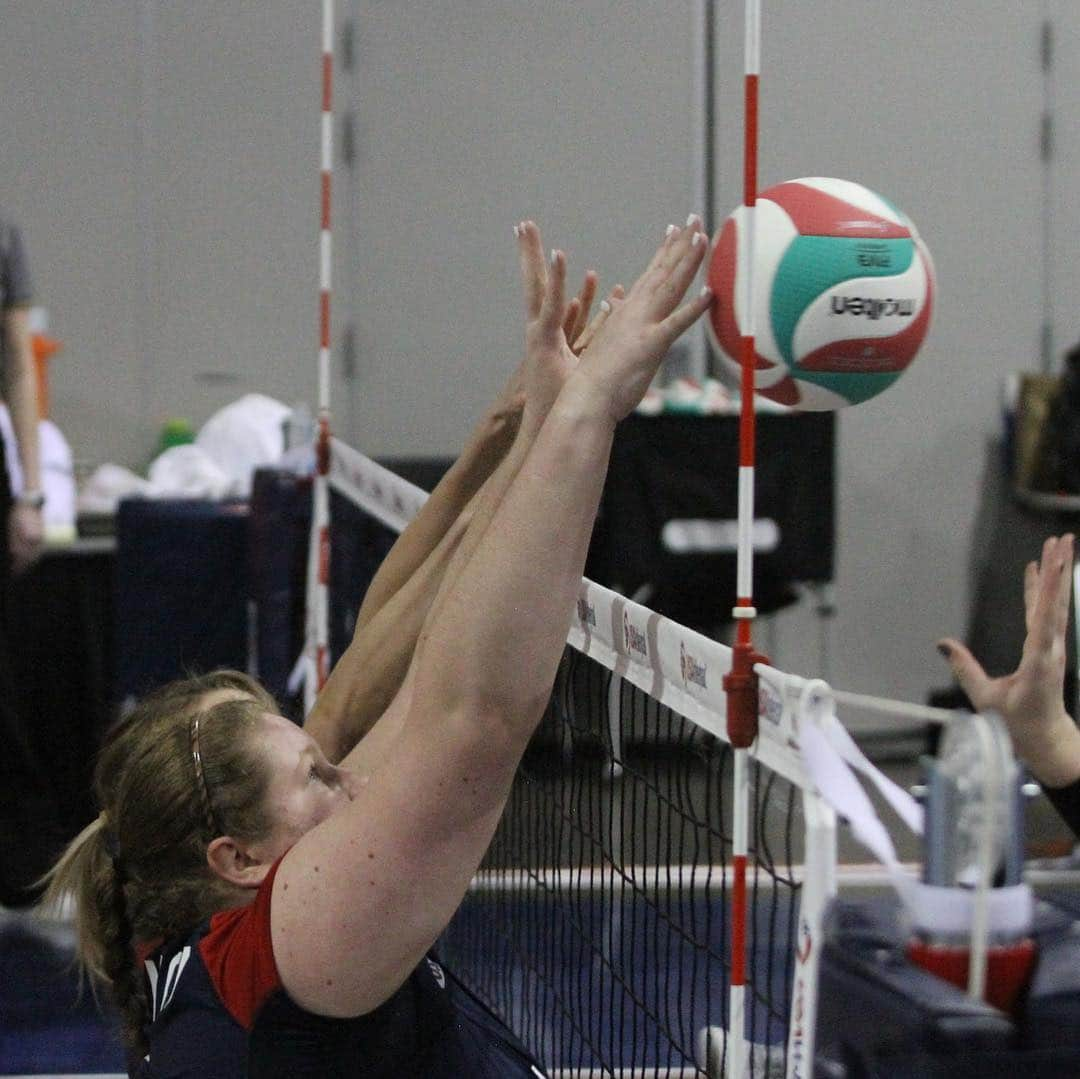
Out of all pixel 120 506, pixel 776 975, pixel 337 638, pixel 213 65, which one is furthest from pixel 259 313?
pixel 776 975

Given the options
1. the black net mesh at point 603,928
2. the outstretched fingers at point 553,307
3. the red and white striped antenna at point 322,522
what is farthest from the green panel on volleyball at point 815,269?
the red and white striped antenna at point 322,522

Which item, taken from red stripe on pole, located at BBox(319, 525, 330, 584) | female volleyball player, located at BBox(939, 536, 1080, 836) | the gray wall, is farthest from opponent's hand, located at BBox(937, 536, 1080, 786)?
the gray wall

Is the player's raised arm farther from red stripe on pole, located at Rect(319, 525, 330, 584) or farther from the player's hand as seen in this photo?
red stripe on pole, located at Rect(319, 525, 330, 584)

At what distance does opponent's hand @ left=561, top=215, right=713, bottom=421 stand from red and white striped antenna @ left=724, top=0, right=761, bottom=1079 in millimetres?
56

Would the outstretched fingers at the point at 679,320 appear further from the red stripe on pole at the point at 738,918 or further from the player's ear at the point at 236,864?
the player's ear at the point at 236,864

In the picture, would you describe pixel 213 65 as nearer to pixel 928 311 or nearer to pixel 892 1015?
pixel 928 311

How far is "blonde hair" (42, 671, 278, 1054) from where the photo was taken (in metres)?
1.91

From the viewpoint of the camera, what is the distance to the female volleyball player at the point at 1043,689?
73.7 inches

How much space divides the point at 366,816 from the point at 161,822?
0.34 meters

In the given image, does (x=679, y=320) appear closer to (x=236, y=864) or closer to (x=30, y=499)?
(x=236, y=864)

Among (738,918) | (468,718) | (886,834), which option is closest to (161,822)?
(468,718)

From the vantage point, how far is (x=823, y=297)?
2.07m

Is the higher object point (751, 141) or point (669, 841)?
point (751, 141)

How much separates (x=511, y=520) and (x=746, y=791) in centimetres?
34
